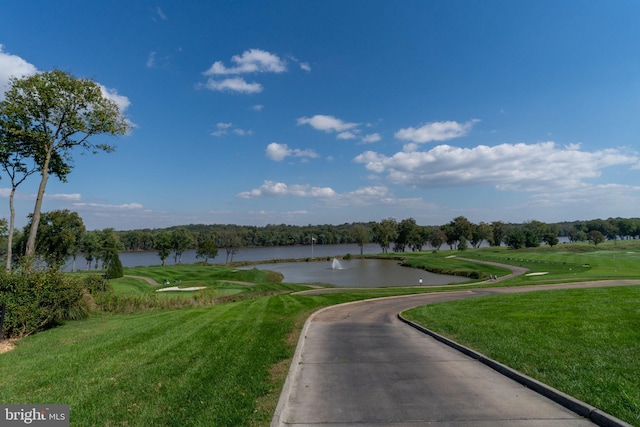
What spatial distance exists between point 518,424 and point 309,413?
11.0 ft

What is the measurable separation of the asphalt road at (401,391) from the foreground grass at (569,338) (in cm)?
71

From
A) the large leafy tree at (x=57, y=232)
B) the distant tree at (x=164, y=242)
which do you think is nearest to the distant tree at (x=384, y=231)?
the distant tree at (x=164, y=242)

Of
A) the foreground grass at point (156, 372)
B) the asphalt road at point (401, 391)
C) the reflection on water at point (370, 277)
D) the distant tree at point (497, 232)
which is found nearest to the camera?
the asphalt road at point (401, 391)

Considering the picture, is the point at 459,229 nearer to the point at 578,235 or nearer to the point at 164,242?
the point at 578,235

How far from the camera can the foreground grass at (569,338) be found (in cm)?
631

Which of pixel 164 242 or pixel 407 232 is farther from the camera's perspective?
pixel 407 232

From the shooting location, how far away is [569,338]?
9695 mm

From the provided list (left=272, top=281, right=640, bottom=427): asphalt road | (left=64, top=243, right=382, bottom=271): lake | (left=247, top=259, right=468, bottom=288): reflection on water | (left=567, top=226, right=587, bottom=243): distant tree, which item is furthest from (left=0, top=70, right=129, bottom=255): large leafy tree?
(left=567, top=226, right=587, bottom=243): distant tree

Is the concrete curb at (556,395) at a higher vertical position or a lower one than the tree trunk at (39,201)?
lower

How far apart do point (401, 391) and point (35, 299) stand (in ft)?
47.8

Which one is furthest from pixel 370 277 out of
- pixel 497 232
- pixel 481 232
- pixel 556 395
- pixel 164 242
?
pixel 497 232

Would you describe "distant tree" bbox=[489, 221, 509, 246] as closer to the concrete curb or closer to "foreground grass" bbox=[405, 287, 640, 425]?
"foreground grass" bbox=[405, 287, 640, 425]

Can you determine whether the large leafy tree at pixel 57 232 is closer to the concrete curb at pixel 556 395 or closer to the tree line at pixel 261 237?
the tree line at pixel 261 237

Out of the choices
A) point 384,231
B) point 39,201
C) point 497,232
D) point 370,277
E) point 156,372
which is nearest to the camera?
point 156,372
